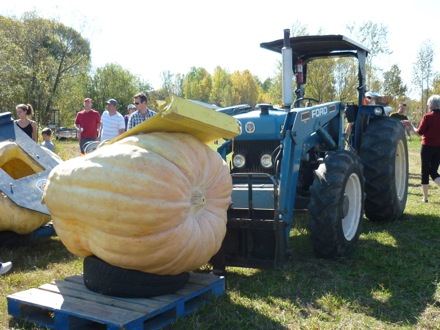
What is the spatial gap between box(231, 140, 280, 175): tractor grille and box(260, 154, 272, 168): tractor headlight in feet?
0.21

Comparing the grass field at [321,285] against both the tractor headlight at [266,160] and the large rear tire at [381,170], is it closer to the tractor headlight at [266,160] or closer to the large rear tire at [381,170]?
the large rear tire at [381,170]

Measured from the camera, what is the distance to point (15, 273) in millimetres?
5641

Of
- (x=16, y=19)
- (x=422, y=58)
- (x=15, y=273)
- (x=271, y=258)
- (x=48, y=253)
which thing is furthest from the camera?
(x=16, y=19)

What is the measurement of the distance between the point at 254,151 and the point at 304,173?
803 mm

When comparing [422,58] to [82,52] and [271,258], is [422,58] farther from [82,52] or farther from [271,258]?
[271,258]

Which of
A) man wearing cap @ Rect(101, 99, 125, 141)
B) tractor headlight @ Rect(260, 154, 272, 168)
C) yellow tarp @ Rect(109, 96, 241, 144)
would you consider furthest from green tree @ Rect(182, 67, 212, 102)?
yellow tarp @ Rect(109, 96, 241, 144)

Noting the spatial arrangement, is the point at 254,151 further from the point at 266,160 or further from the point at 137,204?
the point at 137,204

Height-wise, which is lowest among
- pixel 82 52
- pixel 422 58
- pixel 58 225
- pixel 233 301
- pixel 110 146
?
pixel 233 301

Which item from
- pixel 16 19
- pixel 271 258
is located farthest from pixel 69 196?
pixel 16 19

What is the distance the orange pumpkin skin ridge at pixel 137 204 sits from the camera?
3822 millimetres

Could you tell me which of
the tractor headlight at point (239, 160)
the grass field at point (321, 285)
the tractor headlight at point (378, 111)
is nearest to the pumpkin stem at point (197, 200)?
the grass field at point (321, 285)

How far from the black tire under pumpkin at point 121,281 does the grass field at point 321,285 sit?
1.07 ft

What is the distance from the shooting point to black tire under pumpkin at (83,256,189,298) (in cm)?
409

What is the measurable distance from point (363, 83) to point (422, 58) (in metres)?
31.6
